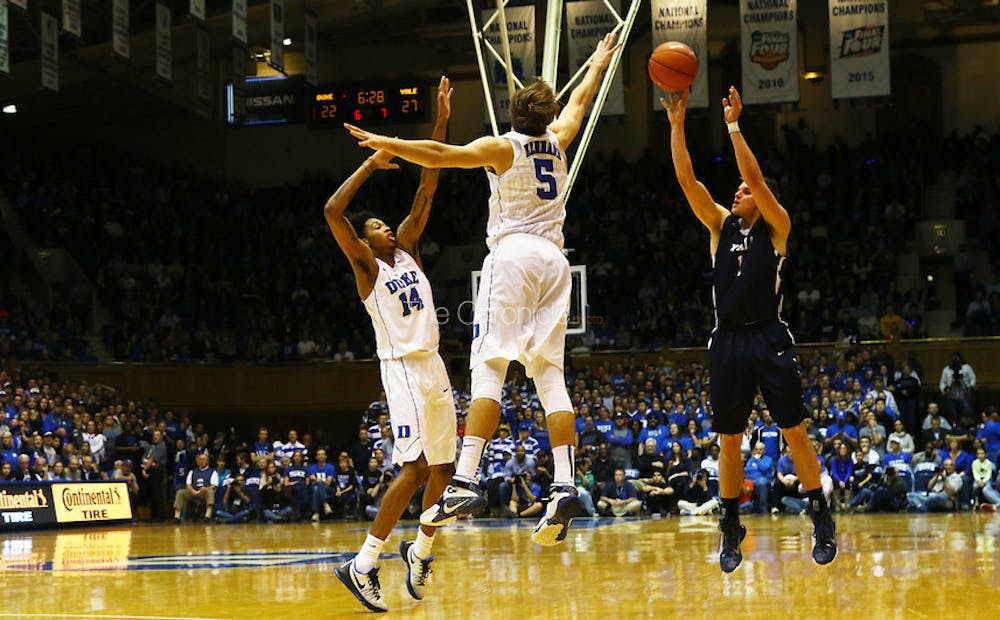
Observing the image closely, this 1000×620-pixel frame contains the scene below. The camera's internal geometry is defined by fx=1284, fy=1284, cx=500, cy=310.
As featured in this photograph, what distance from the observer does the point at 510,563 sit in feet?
35.7

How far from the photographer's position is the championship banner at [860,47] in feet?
75.5

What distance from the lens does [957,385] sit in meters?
23.3

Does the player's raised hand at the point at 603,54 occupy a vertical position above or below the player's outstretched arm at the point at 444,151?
above

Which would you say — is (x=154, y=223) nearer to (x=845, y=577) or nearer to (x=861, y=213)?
(x=861, y=213)

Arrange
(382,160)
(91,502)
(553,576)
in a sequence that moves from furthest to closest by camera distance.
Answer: (91,502), (553,576), (382,160)

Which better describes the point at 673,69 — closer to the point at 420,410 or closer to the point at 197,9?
the point at 420,410

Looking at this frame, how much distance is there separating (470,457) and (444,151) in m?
1.70

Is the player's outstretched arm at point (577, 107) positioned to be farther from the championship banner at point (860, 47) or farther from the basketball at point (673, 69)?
the championship banner at point (860, 47)

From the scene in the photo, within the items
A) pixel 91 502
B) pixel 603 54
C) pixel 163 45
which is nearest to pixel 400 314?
pixel 603 54

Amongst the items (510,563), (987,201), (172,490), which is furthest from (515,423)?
(987,201)

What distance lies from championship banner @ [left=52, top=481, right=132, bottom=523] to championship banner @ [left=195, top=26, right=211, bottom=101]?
Answer: 804 cm

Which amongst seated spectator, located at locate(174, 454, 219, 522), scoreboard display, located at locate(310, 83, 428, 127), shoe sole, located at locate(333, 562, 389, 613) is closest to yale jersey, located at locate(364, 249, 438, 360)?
shoe sole, located at locate(333, 562, 389, 613)

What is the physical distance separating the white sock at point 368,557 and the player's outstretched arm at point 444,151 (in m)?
2.52

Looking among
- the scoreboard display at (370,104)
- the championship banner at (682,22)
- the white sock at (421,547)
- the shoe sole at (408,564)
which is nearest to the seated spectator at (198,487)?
the scoreboard display at (370,104)
